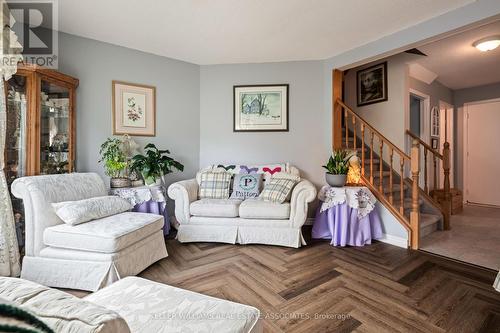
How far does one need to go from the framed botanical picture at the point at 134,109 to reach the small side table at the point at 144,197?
34.8 inches

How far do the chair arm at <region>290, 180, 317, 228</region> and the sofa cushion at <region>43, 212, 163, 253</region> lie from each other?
5.06 ft

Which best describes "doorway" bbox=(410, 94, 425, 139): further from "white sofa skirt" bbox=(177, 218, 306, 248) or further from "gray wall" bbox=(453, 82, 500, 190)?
"white sofa skirt" bbox=(177, 218, 306, 248)

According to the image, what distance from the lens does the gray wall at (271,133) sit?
3.58 meters

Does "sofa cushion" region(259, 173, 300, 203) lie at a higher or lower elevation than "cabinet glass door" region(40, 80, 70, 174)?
lower

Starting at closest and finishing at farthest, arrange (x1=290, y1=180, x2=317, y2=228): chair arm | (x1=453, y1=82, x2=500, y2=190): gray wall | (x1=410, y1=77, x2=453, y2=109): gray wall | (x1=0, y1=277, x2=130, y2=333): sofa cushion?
(x1=0, y1=277, x2=130, y2=333): sofa cushion → (x1=290, y1=180, x2=317, y2=228): chair arm → (x1=410, y1=77, x2=453, y2=109): gray wall → (x1=453, y1=82, x2=500, y2=190): gray wall

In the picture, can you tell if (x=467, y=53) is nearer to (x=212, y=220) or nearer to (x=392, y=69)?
(x=392, y=69)

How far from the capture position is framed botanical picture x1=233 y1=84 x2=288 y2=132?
362cm

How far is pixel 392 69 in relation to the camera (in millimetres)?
3832

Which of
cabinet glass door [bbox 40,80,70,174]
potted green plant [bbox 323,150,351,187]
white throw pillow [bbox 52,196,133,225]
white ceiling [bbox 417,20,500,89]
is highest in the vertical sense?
white ceiling [bbox 417,20,500,89]

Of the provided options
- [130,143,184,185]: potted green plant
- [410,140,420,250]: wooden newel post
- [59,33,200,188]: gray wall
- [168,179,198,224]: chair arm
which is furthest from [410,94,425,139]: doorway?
[130,143,184,185]: potted green plant

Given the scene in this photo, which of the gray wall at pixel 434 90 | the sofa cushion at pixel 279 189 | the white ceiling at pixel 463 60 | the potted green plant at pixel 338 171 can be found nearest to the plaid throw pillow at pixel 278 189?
the sofa cushion at pixel 279 189

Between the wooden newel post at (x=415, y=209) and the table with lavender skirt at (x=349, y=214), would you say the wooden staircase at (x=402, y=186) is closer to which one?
the wooden newel post at (x=415, y=209)

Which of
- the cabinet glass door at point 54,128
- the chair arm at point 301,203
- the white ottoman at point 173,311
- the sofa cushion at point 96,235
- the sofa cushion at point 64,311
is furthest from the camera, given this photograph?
the chair arm at point 301,203

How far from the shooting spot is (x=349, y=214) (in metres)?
2.76
